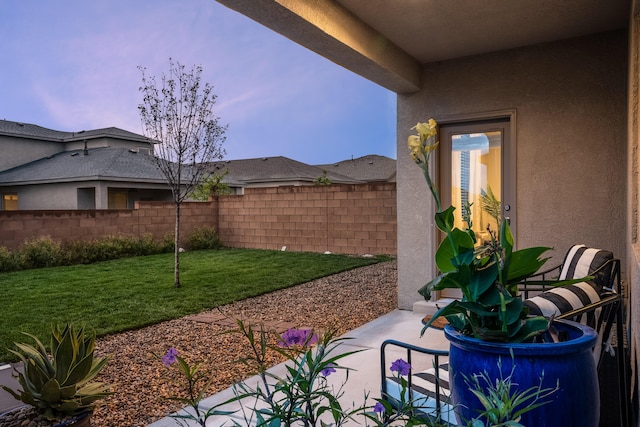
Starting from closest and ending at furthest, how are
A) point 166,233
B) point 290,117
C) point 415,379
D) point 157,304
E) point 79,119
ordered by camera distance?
point 415,379, point 157,304, point 166,233, point 79,119, point 290,117

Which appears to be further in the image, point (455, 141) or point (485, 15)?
point (455, 141)

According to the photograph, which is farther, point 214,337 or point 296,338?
point 214,337

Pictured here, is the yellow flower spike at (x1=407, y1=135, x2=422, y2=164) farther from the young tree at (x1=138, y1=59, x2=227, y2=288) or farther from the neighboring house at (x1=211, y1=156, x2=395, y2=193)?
the neighboring house at (x1=211, y1=156, x2=395, y2=193)

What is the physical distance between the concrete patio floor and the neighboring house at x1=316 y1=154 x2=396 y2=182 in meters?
19.6

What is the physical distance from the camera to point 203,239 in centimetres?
1279

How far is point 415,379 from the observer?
6.91 feet

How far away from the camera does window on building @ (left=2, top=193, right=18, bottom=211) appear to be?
58.6 ft

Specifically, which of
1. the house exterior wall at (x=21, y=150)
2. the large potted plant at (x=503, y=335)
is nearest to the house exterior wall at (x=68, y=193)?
the house exterior wall at (x=21, y=150)

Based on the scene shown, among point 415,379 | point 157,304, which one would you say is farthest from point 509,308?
point 157,304

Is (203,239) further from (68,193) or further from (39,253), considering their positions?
(68,193)

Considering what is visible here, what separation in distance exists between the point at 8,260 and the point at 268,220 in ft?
18.9

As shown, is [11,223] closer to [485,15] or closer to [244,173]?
[485,15]

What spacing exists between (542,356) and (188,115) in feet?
23.7

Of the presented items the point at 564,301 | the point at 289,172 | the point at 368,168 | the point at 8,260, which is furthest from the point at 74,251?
the point at 368,168
